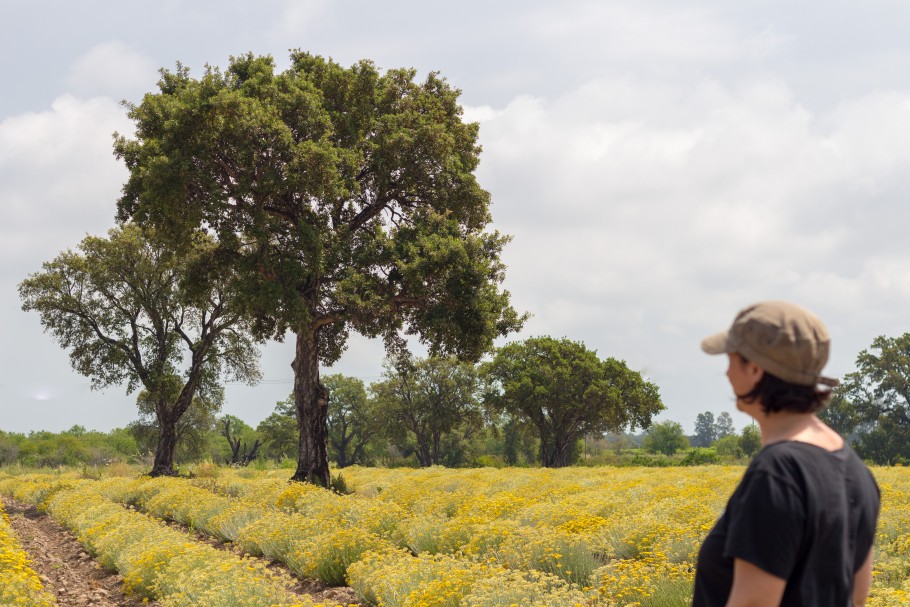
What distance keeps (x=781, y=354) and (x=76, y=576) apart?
14.3m

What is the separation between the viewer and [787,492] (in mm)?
2400

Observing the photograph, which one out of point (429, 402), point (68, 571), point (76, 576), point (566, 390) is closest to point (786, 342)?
point (76, 576)

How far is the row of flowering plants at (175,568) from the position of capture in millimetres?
8617

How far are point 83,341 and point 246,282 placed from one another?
1582 cm

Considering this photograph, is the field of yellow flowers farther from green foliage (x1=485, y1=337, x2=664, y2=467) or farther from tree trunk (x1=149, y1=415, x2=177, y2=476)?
green foliage (x1=485, y1=337, x2=664, y2=467)

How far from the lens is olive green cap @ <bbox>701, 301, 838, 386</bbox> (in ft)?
8.35

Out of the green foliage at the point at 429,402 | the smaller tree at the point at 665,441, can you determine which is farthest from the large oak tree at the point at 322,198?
the smaller tree at the point at 665,441

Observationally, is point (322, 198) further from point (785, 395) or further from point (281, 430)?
point (281, 430)

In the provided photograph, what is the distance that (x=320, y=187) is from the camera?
2308cm

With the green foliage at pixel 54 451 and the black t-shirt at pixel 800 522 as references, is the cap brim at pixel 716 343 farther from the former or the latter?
the green foliage at pixel 54 451

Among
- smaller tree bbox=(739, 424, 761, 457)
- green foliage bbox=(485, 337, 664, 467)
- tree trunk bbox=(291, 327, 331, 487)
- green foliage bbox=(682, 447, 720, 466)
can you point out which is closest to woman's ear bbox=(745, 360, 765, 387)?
tree trunk bbox=(291, 327, 331, 487)

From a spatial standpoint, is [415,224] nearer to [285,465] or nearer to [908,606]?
[908,606]

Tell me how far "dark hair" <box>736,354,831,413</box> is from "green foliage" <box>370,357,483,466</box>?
68937mm

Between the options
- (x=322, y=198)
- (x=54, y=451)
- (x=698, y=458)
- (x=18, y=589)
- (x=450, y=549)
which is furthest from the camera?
(x=54, y=451)
